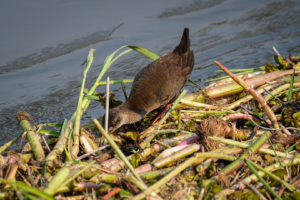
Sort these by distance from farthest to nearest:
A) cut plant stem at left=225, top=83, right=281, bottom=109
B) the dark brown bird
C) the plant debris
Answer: the dark brown bird, cut plant stem at left=225, top=83, right=281, bottom=109, the plant debris

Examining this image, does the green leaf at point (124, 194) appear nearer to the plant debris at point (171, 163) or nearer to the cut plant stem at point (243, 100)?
the plant debris at point (171, 163)

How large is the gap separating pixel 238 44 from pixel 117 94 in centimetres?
335

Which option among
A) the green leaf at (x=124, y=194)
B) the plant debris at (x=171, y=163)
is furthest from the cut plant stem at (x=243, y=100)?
the green leaf at (x=124, y=194)

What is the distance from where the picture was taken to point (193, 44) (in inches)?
251

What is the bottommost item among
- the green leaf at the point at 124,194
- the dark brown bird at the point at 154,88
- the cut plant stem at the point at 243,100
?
the cut plant stem at the point at 243,100

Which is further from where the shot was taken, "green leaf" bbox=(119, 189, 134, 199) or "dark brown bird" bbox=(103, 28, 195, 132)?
"dark brown bird" bbox=(103, 28, 195, 132)

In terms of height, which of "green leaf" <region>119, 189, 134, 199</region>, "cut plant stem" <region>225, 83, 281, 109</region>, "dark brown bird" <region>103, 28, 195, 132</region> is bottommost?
"cut plant stem" <region>225, 83, 281, 109</region>

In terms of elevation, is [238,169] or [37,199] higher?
[37,199]

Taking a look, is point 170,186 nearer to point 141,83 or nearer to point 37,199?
point 37,199

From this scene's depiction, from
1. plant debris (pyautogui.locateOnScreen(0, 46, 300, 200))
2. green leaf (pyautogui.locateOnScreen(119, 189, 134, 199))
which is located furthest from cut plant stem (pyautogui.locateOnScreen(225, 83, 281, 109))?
green leaf (pyautogui.locateOnScreen(119, 189, 134, 199))

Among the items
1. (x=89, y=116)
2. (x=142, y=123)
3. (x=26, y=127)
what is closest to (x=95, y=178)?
(x=26, y=127)

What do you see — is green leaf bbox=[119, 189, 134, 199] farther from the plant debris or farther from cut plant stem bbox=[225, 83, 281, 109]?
cut plant stem bbox=[225, 83, 281, 109]

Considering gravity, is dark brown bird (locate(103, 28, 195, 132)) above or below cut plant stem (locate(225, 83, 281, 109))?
above

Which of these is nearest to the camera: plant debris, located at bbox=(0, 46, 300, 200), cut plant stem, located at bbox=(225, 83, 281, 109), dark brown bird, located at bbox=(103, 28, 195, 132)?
plant debris, located at bbox=(0, 46, 300, 200)
